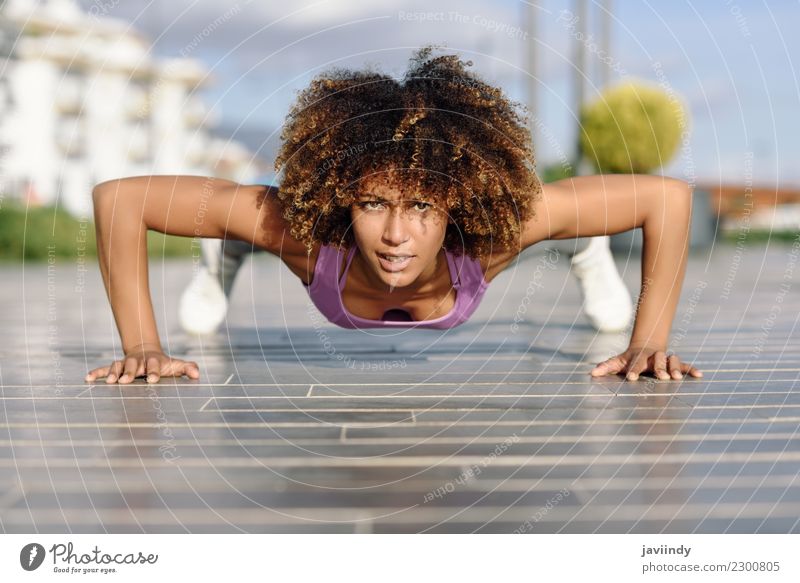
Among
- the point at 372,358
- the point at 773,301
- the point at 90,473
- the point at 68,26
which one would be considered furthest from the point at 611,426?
the point at 68,26

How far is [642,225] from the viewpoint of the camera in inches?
153

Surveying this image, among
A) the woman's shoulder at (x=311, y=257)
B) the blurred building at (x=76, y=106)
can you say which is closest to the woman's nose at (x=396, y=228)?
the woman's shoulder at (x=311, y=257)

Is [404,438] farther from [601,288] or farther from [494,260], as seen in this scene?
[601,288]

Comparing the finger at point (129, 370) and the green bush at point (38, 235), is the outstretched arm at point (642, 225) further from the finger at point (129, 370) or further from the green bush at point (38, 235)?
the green bush at point (38, 235)

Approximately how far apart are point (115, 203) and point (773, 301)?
4.72 meters

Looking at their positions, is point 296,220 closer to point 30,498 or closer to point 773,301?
point 30,498

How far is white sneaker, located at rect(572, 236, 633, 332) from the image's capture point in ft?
16.2

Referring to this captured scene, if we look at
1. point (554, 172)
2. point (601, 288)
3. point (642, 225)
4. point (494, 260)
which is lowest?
point (601, 288)

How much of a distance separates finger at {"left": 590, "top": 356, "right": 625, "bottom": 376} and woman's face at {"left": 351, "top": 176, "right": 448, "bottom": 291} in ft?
2.46

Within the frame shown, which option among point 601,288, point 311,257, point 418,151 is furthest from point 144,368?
point 601,288

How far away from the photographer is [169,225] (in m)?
3.71

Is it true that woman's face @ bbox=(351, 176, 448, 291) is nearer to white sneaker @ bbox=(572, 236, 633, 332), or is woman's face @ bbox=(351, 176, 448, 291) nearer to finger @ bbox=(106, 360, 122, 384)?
finger @ bbox=(106, 360, 122, 384)

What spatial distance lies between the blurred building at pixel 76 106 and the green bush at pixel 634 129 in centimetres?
1287

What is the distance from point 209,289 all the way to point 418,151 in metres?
1.96
